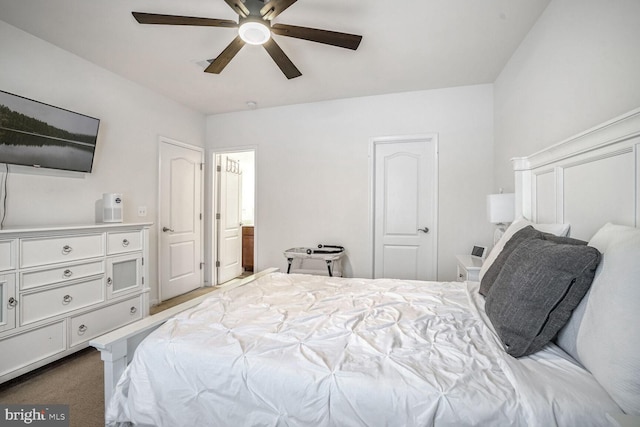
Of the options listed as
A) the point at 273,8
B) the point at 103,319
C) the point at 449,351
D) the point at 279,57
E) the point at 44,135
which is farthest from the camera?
the point at 103,319

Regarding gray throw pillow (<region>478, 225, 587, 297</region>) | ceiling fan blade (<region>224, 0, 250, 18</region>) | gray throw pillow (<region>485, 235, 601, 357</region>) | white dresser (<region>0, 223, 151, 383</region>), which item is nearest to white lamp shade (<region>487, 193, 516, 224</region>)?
gray throw pillow (<region>478, 225, 587, 297</region>)

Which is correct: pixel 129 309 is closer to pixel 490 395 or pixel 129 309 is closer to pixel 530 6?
pixel 490 395

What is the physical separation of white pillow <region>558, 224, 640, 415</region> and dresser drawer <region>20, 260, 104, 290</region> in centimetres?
305

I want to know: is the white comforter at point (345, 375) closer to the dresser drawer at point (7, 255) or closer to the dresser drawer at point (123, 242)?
the dresser drawer at point (7, 255)

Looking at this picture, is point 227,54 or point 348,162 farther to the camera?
point 348,162

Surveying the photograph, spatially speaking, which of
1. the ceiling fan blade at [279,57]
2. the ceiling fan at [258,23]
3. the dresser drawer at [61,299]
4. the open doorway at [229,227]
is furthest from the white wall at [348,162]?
the dresser drawer at [61,299]

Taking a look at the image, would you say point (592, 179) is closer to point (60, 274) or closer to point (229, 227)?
point (60, 274)

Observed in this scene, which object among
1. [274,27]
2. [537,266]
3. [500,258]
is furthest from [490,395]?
[274,27]

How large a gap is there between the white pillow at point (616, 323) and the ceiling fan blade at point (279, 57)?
2017 mm

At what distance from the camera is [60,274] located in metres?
2.17

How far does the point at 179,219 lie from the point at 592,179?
13.1 ft

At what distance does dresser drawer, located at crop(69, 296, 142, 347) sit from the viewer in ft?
7.46

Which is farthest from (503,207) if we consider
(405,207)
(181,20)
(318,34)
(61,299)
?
(61,299)

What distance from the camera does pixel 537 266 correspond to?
1097 millimetres
